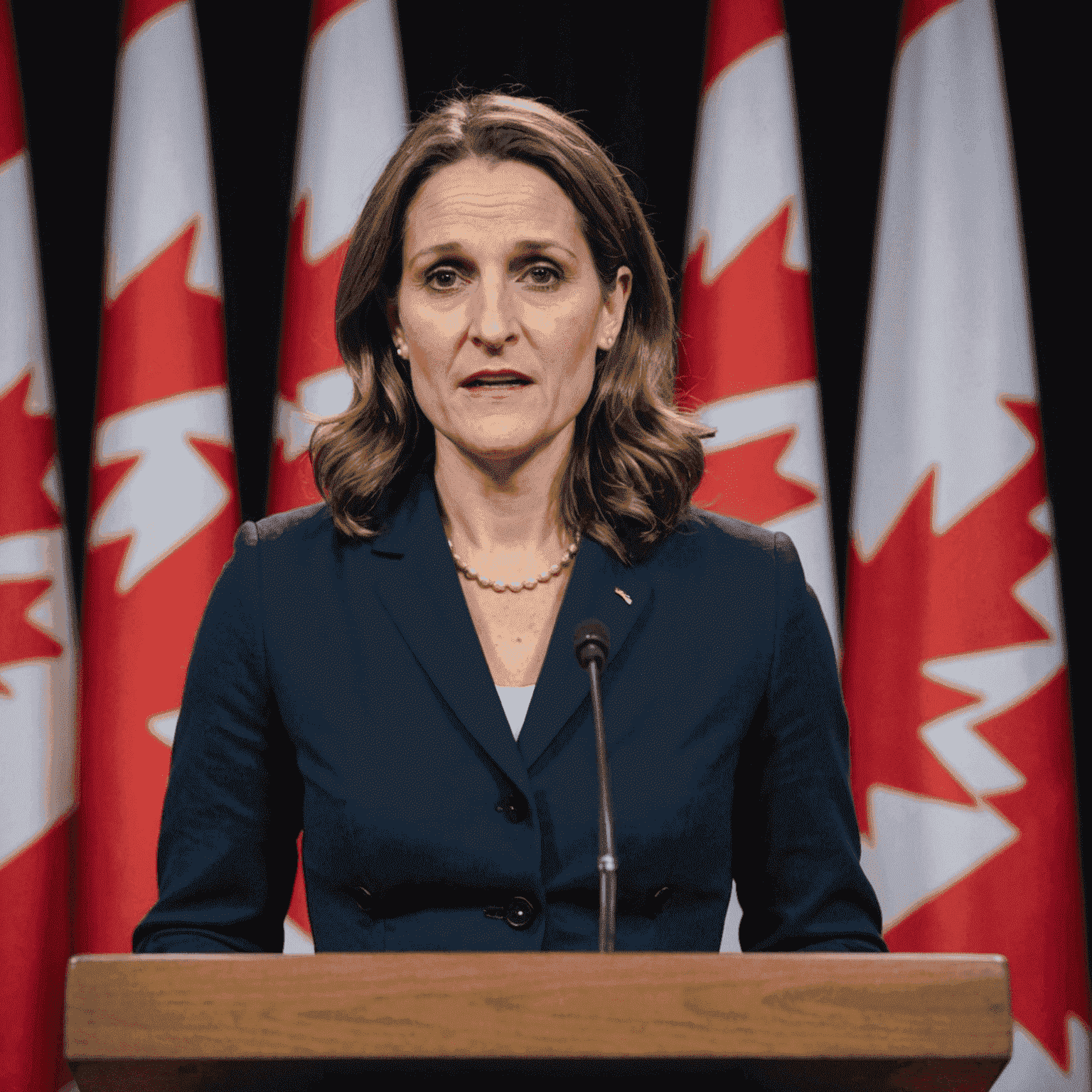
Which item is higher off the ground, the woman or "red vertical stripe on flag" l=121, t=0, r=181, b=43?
"red vertical stripe on flag" l=121, t=0, r=181, b=43

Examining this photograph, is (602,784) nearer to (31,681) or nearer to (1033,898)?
(1033,898)

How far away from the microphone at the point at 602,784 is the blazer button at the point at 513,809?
132 millimetres

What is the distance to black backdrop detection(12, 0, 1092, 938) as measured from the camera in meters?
2.78

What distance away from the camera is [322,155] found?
2.62 meters

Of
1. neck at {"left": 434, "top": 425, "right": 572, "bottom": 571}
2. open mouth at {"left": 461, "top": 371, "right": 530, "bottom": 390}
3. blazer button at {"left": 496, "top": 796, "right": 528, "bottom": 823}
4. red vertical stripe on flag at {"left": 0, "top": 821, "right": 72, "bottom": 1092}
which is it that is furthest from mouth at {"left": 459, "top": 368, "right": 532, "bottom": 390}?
red vertical stripe on flag at {"left": 0, "top": 821, "right": 72, "bottom": 1092}

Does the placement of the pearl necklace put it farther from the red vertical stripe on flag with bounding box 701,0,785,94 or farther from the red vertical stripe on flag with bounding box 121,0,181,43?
the red vertical stripe on flag with bounding box 121,0,181,43

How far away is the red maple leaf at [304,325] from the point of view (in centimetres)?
255

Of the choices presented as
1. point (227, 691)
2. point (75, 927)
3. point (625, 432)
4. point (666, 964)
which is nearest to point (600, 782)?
point (666, 964)

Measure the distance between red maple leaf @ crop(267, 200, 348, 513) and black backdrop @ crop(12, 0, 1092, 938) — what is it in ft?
0.87

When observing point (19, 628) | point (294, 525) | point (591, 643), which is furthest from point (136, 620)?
point (591, 643)

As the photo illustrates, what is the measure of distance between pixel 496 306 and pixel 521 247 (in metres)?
0.08

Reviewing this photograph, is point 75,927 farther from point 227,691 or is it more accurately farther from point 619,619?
point 619,619

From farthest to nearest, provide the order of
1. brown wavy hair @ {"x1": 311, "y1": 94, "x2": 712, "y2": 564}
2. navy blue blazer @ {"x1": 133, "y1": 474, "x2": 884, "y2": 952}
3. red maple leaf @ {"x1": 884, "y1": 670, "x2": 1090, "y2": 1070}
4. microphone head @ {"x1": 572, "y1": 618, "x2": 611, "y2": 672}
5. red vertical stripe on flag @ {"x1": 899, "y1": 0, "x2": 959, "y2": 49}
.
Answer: red vertical stripe on flag @ {"x1": 899, "y1": 0, "x2": 959, "y2": 49} < red maple leaf @ {"x1": 884, "y1": 670, "x2": 1090, "y2": 1070} < brown wavy hair @ {"x1": 311, "y1": 94, "x2": 712, "y2": 564} < navy blue blazer @ {"x1": 133, "y1": 474, "x2": 884, "y2": 952} < microphone head @ {"x1": 572, "y1": 618, "x2": 611, "y2": 672}

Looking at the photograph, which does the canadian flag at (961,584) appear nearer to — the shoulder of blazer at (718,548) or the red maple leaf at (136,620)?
the shoulder of blazer at (718,548)
